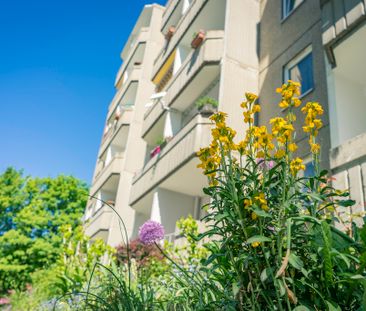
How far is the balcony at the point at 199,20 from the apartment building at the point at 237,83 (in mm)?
42

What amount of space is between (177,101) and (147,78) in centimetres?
1013

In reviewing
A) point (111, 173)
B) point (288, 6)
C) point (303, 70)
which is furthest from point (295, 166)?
point (111, 173)

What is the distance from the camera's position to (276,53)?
1178 centimetres

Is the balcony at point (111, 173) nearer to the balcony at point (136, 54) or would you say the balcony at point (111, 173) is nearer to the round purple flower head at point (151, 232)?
the balcony at point (136, 54)

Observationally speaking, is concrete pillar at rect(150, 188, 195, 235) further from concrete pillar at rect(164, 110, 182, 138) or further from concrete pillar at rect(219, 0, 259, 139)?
concrete pillar at rect(219, 0, 259, 139)

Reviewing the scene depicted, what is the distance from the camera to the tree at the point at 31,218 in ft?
83.8

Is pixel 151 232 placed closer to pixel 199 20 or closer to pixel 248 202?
pixel 248 202

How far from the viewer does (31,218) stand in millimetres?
28141

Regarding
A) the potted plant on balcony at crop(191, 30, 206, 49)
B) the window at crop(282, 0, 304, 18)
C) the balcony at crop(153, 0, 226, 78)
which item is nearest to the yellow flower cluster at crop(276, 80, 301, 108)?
the window at crop(282, 0, 304, 18)

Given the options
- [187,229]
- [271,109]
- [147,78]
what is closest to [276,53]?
[271,109]

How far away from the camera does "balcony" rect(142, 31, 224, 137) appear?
12.5 meters

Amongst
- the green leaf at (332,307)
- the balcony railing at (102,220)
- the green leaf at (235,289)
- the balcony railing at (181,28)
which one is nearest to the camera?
the green leaf at (332,307)

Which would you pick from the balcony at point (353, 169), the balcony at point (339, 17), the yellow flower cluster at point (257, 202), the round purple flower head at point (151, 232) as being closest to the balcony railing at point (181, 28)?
the balcony at point (339, 17)

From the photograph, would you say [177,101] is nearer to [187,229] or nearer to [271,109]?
[271,109]
